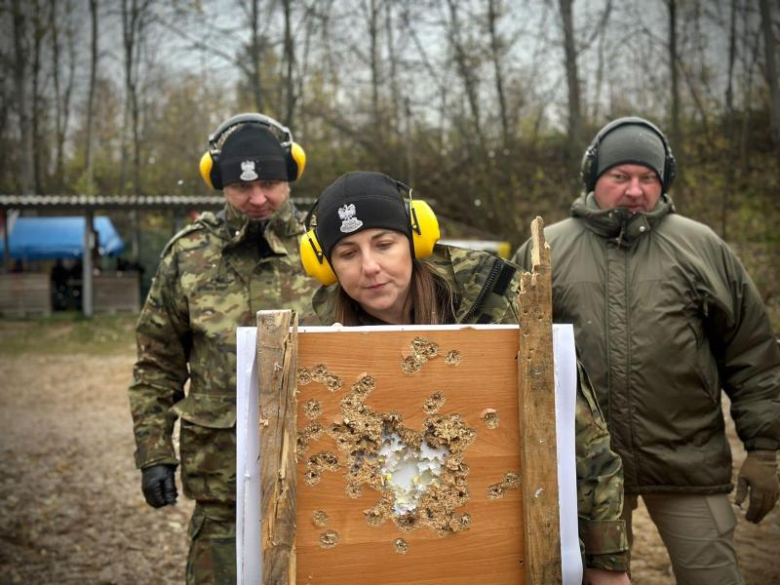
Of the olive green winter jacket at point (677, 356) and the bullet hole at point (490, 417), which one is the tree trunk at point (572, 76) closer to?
the olive green winter jacket at point (677, 356)

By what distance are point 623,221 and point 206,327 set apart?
77.9 inches

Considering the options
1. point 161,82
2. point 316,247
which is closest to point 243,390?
point 316,247

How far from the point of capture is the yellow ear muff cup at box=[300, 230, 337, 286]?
2414 millimetres

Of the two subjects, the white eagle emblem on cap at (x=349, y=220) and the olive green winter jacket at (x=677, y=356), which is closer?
the white eagle emblem on cap at (x=349, y=220)

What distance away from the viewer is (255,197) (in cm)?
364

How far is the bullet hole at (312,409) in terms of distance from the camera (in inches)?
72.3

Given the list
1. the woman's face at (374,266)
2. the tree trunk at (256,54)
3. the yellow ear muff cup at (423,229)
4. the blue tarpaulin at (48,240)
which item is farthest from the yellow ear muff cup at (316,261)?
the blue tarpaulin at (48,240)

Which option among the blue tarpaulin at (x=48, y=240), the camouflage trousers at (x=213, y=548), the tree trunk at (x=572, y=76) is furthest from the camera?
the blue tarpaulin at (x=48, y=240)

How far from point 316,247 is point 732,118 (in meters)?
19.1

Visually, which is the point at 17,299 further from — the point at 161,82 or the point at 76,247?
the point at 161,82

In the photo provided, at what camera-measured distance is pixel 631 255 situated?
11.1 ft

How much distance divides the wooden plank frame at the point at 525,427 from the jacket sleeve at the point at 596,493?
267mm

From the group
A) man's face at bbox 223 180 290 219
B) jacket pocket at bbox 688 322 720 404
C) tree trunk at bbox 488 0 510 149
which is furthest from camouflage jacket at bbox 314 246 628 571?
tree trunk at bbox 488 0 510 149

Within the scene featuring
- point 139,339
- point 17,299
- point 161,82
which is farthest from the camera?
point 161,82
